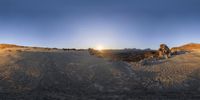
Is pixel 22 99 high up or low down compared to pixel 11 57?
down

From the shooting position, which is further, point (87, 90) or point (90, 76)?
point (90, 76)

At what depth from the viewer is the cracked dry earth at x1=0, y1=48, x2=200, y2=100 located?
2317cm

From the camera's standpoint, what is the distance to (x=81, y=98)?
2217cm

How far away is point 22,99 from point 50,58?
902cm

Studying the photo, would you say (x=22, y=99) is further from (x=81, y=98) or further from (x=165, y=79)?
(x=165, y=79)

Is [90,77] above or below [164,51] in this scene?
below

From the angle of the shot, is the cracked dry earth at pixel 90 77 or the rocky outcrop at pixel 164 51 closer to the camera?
the cracked dry earth at pixel 90 77

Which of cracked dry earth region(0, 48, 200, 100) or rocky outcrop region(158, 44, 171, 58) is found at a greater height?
rocky outcrop region(158, 44, 171, 58)

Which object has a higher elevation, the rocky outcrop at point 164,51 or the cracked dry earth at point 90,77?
the rocky outcrop at point 164,51

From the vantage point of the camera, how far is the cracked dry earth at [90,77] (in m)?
23.2

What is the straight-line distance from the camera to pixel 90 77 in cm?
2655

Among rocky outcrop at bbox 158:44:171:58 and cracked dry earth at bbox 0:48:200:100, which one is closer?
cracked dry earth at bbox 0:48:200:100

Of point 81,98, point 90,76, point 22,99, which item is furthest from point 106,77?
point 22,99

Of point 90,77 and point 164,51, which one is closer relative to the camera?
point 90,77
